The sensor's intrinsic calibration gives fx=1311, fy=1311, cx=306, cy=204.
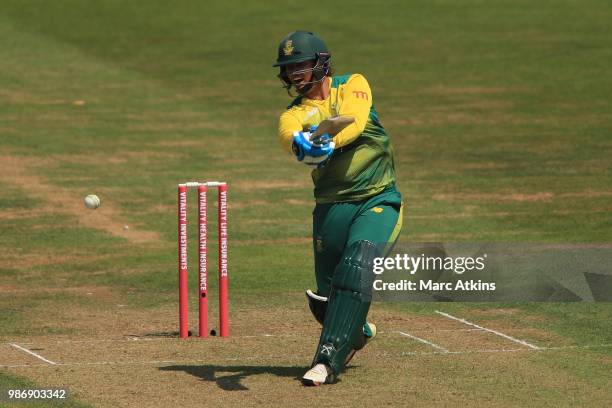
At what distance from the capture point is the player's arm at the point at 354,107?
8.82 m

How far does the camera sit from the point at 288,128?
8945 mm

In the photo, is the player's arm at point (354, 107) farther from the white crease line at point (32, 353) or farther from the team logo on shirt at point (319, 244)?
the white crease line at point (32, 353)

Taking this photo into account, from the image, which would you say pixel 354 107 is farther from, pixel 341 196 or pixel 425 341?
pixel 425 341

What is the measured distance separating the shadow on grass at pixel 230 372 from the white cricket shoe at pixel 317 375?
288 mm

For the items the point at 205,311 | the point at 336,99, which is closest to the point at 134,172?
the point at 205,311

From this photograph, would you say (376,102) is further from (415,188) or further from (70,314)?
(70,314)

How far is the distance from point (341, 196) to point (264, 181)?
9814 millimetres

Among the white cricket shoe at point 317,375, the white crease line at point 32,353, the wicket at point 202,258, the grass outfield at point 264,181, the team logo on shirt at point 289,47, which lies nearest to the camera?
the white cricket shoe at point 317,375

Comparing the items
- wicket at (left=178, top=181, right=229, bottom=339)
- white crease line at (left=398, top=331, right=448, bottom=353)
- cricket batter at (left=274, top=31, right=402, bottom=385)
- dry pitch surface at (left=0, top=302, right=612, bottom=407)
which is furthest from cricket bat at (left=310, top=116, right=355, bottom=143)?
white crease line at (left=398, top=331, right=448, bottom=353)

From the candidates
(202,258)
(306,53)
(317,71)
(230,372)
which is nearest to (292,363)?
→ (230,372)

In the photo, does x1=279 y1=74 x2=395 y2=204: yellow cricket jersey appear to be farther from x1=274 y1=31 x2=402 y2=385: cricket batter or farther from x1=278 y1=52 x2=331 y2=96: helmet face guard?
x1=278 y1=52 x2=331 y2=96: helmet face guard

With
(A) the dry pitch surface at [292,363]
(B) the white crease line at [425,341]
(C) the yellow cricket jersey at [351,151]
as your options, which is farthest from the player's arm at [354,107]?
(B) the white crease line at [425,341]

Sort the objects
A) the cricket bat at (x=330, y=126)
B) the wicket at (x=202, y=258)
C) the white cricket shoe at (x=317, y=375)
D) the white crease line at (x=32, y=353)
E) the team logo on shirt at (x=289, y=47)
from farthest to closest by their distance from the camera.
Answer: the wicket at (x=202, y=258) → the white crease line at (x=32, y=353) → the team logo on shirt at (x=289, y=47) → the white cricket shoe at (x=317, y=375) → the cricket bat at (x=330, y=126)

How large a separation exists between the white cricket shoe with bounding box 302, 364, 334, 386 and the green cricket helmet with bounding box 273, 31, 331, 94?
196 centimetres
